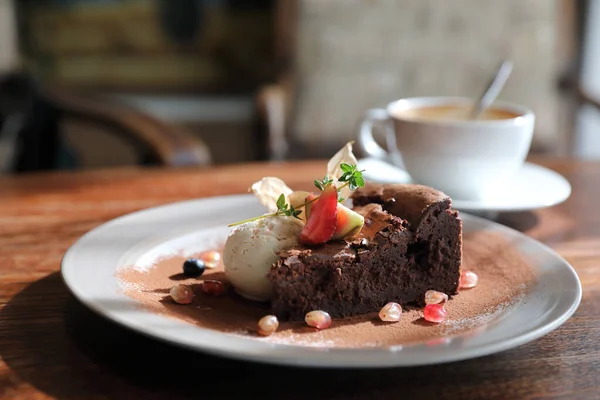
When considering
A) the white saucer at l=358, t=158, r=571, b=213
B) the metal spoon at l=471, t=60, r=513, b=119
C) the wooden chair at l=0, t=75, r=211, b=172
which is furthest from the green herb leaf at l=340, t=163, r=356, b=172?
the wooden chair at l=0, t=75, r=211, b=172

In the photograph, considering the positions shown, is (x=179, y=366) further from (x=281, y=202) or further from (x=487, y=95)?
(x=487, y=95)

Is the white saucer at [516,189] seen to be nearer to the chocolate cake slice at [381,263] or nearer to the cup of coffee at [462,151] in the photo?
the cup of coffee at [462,151]

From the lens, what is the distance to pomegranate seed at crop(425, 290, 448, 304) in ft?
2.57

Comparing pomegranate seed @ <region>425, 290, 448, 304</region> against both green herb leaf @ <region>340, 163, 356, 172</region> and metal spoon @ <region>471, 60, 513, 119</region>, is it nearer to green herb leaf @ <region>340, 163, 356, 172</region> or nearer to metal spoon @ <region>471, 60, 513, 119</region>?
green herb leaf @ <region>340, 163, 356, 172</region>

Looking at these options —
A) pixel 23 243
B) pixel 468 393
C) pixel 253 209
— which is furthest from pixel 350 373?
pixel 23 243

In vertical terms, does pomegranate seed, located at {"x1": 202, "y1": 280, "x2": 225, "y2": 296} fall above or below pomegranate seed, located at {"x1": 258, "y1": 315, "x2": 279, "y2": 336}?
below

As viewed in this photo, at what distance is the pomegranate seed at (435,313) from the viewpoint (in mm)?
730

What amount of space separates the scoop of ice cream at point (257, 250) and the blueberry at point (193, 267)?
1.4 inches

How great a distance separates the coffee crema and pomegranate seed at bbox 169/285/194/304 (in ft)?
2.27

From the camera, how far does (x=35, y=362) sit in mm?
664

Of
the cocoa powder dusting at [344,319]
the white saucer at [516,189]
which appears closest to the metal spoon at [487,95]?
the white saucer at [516,189]

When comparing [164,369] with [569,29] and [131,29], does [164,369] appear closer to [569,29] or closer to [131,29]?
[569,29]

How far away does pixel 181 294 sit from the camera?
2.47 ft

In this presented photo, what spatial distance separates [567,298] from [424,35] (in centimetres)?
175
